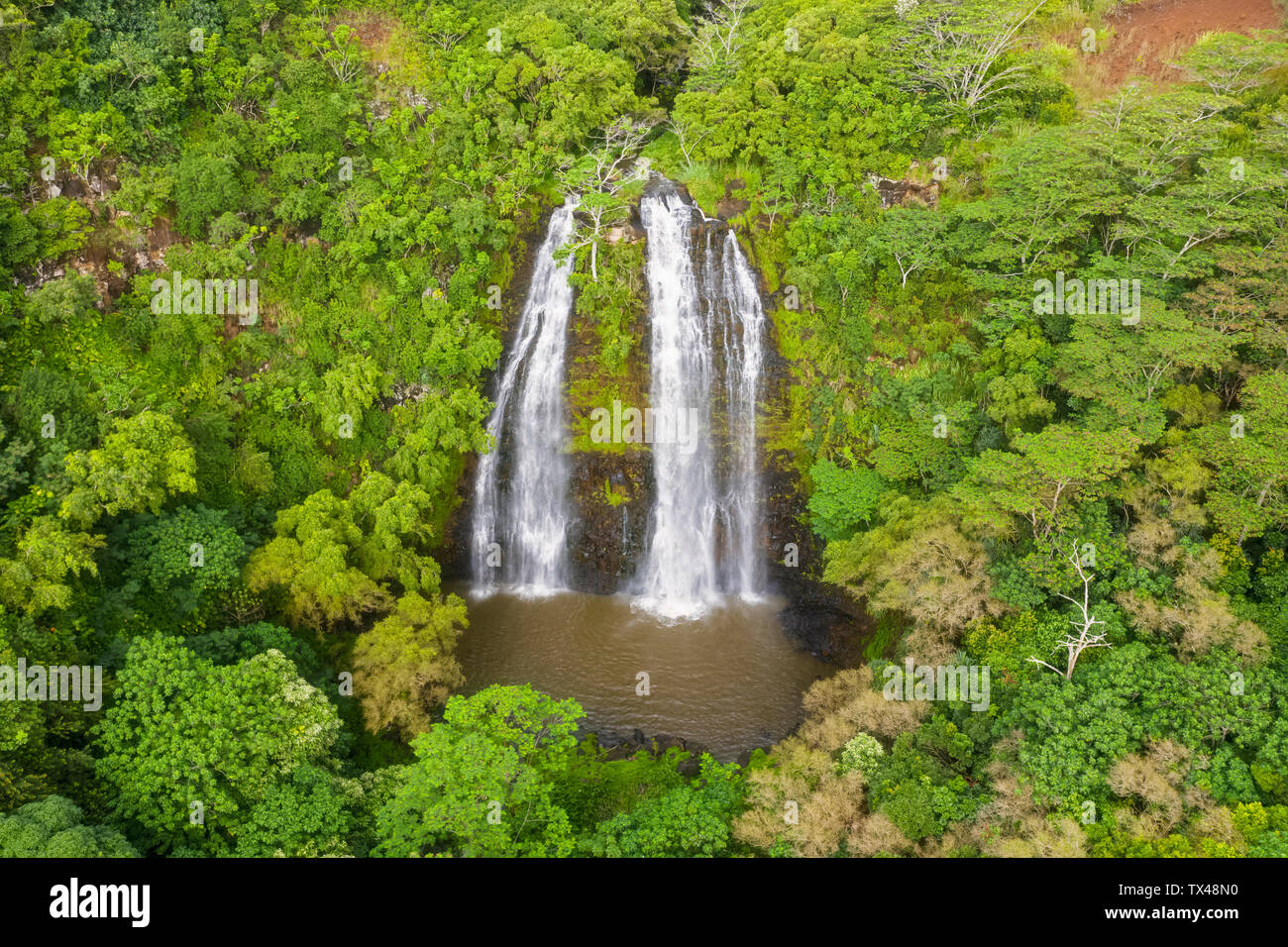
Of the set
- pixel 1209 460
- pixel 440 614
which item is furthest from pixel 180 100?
pixel 1209 460

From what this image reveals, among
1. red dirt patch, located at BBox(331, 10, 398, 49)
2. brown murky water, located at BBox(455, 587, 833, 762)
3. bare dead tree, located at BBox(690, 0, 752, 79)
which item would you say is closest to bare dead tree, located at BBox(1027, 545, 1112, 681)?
brown murky water, located at BBox(455, 587, 833, 762)

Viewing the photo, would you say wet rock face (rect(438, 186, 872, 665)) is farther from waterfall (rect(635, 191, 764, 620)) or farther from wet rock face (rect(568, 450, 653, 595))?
waterfall (rect(635, 191, 764, 620))

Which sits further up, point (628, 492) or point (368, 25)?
point (368, 25)

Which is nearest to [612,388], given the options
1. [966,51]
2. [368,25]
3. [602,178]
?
[602,178]

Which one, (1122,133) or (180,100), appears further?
(180,100)

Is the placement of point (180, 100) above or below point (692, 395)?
above

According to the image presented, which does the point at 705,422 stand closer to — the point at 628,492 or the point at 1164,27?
the point at 628,492

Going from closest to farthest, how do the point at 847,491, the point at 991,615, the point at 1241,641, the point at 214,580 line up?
the point at 1241,641 → the point at 991,615 → the point at 214,580 → the point at 847,491

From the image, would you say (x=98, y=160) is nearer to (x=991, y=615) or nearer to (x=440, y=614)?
(x=440, y=614)
